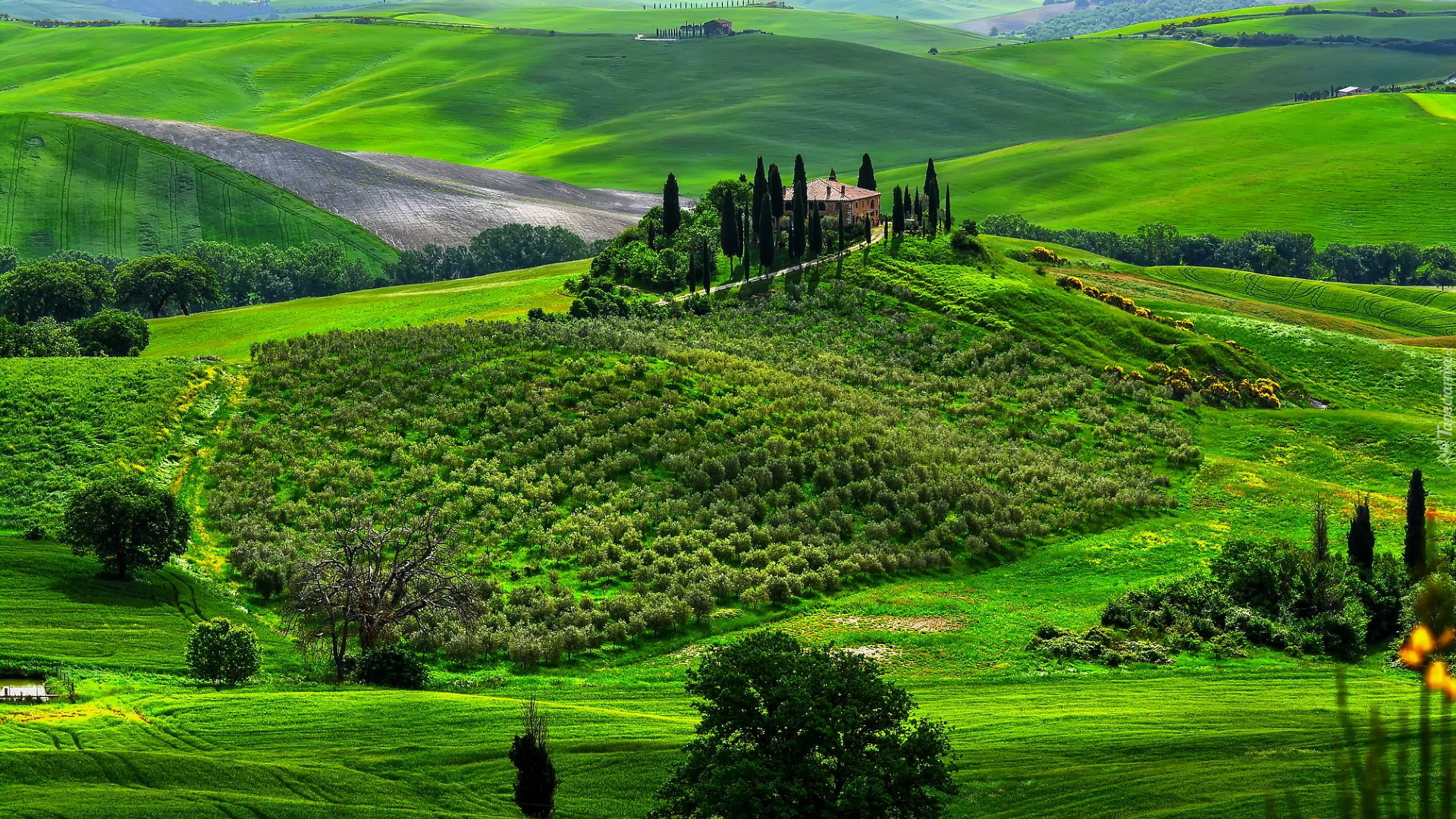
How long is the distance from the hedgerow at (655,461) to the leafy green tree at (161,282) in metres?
52.5

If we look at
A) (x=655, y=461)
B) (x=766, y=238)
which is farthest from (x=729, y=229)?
(x=655, y=461)

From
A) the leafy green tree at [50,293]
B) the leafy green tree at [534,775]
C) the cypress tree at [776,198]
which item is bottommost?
the leafy green tree at [534,775]

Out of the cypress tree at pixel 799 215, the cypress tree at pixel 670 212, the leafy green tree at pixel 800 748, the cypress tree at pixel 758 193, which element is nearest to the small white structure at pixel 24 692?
the leafy green tree at pixel 800 748

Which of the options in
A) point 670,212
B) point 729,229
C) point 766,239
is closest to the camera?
point 766,239

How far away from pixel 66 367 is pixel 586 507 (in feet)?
135

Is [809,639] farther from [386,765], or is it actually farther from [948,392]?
[948,392]

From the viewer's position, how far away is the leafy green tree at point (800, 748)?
30.5 metres

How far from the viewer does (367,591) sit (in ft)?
170

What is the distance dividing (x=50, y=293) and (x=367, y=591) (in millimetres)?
97987

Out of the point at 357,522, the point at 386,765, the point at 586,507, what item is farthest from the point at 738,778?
the point at 586,507

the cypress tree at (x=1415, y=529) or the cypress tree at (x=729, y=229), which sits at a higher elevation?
the cypress tree at (x=729, y=229)

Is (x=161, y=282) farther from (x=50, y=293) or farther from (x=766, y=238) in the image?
(x=766, y=238)

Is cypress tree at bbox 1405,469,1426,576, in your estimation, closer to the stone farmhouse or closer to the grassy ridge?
the grassy ridge

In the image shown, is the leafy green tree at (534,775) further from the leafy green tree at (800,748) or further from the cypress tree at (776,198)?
the cypress tree at (776,198)
